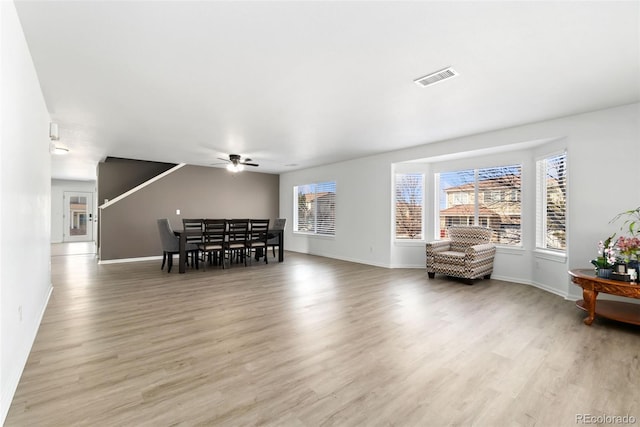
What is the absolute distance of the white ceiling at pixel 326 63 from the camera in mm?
1980

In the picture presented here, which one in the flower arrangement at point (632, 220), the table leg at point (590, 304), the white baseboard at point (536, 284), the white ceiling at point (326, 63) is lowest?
the white baseboard at point (536, 284)

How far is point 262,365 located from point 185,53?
2.60m

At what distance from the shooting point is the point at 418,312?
3508 millimetres

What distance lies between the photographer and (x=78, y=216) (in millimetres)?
11719

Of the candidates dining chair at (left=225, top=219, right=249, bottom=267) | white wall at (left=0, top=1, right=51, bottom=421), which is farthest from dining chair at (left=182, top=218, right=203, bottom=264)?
white wall at (left=0, top=1, right=51, bottom=421)

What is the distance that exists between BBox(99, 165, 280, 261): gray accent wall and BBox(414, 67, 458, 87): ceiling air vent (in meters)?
6.83

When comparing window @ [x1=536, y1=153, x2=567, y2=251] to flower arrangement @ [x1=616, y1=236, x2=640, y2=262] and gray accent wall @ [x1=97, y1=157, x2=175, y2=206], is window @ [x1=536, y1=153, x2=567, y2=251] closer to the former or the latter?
flower arrangement @ [x1=616, y1=236, x2=640, y2=262]

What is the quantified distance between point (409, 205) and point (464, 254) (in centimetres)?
173

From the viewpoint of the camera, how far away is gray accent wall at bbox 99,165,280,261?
7070 millimetres

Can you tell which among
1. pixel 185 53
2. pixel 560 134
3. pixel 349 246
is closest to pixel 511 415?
pixel 185 53

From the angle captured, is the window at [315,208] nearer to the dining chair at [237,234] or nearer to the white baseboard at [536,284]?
the dining chair at [237,234]

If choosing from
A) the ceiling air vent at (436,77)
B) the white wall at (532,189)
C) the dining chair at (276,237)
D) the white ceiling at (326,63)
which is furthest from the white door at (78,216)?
the ceiling air vent at (436,77)

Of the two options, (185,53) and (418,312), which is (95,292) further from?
(418,312)

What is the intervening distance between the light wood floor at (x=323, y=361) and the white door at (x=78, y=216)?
927 cm
